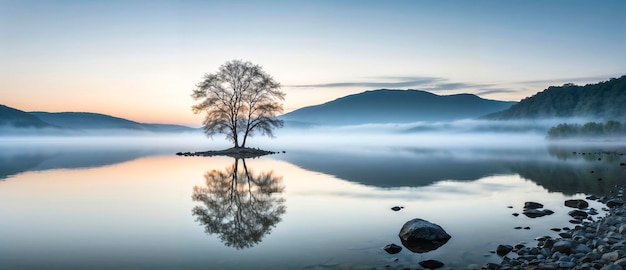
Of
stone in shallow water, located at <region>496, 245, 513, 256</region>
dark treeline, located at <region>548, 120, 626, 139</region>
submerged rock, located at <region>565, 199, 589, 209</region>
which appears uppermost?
dark treeline, located at <region>548, 120, 626, 139</region>

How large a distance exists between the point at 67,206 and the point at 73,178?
18.4 meters

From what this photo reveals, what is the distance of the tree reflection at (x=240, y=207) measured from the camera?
67.6 feet

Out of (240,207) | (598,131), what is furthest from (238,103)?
(598,131)

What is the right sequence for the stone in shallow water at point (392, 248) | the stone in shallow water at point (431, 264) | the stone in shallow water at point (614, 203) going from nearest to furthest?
the stone in shallow water at point (431, 264), the stone in shallow water at point (392, 248), the stone in shallow water at point (614, 203)

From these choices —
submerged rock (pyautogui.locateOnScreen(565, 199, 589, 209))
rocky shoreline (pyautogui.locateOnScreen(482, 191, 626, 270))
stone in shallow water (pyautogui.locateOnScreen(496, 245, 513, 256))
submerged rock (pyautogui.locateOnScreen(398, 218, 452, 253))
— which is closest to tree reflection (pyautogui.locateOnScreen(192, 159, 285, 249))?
submerged rock (pyautogui.locateOnScreen(398, 218, 452, 253))

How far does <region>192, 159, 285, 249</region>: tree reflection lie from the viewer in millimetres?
20594

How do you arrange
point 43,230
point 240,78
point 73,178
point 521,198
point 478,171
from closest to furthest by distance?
point 43,230, point 521,198, point 73,178, point 478,171, point 240,78

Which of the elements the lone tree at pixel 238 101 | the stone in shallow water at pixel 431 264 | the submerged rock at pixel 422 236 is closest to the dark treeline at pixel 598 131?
the lone tree at pixel 238 101

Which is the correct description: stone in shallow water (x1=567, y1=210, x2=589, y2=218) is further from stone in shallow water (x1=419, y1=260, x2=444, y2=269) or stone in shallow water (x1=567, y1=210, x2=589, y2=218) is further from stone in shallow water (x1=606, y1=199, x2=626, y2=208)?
stone in shallow water (x1=419, y1=260, x2=444, y2=269)

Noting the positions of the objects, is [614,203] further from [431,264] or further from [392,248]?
[431,264]

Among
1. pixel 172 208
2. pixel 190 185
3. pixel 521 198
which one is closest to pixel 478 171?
pixel 521 198

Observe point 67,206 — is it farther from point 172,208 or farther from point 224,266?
point 224,266

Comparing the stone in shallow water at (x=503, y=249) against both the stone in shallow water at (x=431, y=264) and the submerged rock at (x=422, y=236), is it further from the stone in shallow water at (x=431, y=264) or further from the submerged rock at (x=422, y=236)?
the stone in shallow water at (x=431, y=264)

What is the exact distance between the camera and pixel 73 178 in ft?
145
